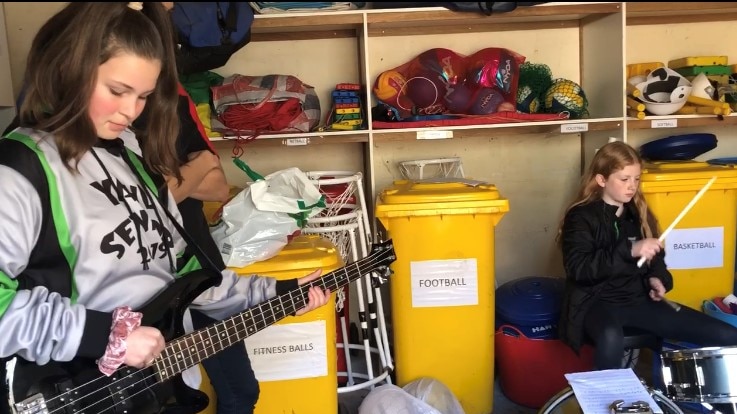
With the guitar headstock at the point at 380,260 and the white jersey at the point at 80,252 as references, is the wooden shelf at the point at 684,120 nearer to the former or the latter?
the guitar headstock at the point at 380,260

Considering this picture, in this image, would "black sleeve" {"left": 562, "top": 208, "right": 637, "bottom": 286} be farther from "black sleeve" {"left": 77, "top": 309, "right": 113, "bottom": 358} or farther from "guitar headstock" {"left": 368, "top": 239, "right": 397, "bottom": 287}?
"black sleeve" {"left": 77, "top": 309, "right": 113, "bottom": 358}

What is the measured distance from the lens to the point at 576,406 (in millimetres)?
1837

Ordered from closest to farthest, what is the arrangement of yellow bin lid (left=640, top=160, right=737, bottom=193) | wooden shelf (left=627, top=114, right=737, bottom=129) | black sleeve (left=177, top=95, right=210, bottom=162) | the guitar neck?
the guitar neck < black sleeve (left=177, top=95, right=210, bottom=162) < yellow bin lid (left=640, top=160, right=737, bottom=193) < wooden shelf (left=627, top=114, right=737, bottom=129)

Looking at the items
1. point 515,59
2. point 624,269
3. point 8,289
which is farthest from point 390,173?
point 8,289

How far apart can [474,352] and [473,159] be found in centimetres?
113

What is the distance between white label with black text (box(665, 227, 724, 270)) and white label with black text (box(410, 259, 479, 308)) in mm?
852

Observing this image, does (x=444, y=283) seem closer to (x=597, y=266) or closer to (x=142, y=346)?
(x=597, y=266)

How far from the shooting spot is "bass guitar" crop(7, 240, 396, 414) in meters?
1.10

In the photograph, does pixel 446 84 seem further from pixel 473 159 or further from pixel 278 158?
pixel 278 158

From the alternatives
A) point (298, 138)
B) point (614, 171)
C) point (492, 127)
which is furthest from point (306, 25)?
point (614, 171)

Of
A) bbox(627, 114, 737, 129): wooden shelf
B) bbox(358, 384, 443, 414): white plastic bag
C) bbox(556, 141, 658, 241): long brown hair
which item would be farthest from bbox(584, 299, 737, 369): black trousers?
bbox(627, 114, 737, 129): wooden shelf

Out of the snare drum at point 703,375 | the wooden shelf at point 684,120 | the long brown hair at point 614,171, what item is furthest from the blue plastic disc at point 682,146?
the snare drum at point 703,375

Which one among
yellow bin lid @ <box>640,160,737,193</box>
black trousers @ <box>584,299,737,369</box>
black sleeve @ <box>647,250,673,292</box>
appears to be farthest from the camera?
yellow bin lid @ <box>640,160,737,193</box>

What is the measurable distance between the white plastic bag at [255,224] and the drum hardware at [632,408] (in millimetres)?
1100
